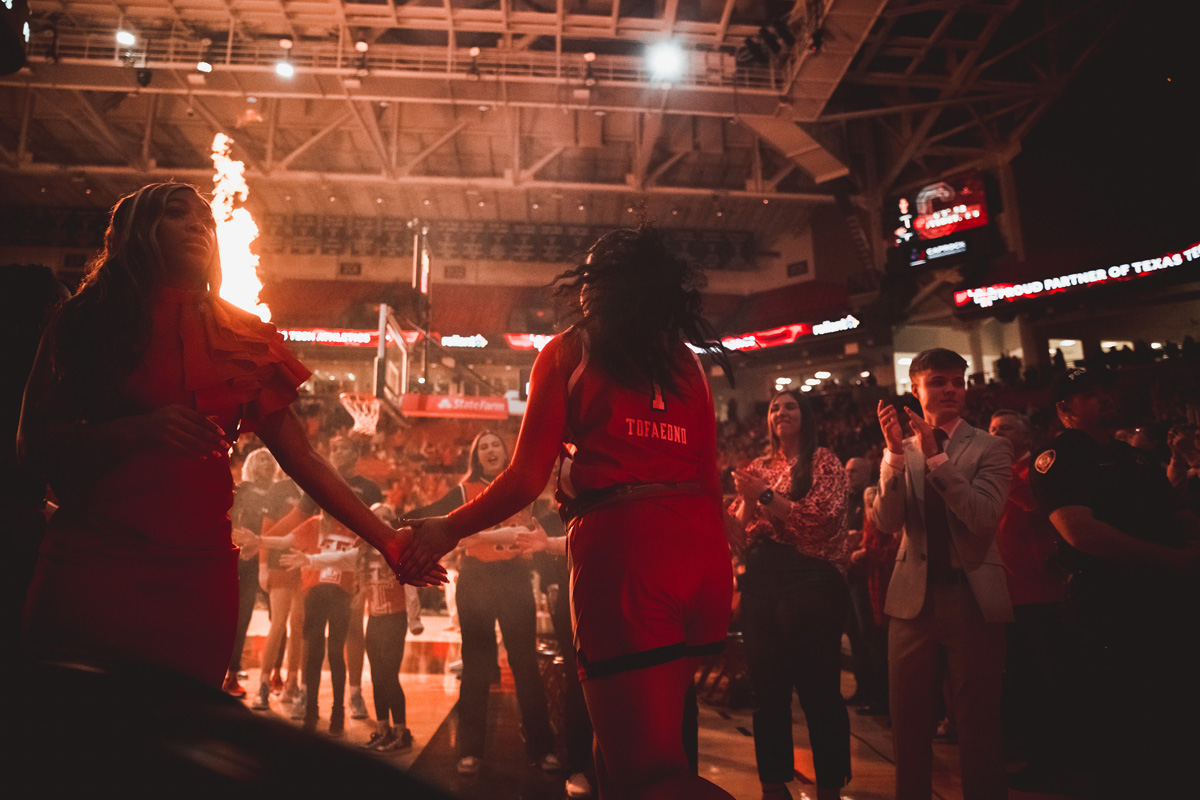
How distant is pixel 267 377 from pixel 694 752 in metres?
2.25

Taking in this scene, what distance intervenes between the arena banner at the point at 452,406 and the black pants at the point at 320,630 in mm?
9120

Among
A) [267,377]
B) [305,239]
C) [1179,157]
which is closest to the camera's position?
[267,377]

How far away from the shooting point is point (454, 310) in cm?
2327

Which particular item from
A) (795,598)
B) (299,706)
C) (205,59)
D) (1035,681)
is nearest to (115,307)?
(795,598)

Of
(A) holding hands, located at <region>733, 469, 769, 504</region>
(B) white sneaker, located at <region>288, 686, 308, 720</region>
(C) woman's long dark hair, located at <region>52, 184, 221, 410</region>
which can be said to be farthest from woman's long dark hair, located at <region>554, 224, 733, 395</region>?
(B) white sneaker, located at <region>288, 686, 308, 720</region>

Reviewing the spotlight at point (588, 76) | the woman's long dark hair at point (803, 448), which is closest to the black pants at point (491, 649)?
the woman's long dark hair at point (803, 448)

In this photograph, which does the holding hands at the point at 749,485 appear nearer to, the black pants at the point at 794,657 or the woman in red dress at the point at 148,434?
the black pants at the point at 794,657

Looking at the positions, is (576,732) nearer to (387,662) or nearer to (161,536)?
(387,662)

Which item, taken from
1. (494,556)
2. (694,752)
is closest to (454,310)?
(494,556)

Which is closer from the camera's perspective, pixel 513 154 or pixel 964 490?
pixel 964 490

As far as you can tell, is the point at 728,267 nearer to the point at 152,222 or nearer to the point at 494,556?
the point at 494,556

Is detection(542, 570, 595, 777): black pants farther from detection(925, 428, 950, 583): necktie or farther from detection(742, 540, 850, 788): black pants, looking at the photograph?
detection(925, 428, 950, 583): necktie

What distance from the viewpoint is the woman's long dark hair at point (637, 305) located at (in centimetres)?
189

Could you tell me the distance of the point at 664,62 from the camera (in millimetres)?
13227
